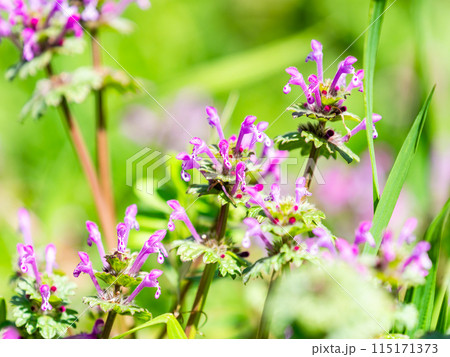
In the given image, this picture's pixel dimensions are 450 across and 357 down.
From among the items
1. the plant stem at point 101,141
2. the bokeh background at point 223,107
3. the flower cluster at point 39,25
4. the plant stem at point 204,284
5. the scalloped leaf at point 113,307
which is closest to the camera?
the scalloped leaf at point 113,307

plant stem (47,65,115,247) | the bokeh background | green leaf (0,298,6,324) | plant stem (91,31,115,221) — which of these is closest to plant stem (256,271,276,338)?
the bokeh background

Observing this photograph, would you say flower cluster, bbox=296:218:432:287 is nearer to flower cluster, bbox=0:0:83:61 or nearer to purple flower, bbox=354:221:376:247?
purple flower, bbox=354:221:376:247

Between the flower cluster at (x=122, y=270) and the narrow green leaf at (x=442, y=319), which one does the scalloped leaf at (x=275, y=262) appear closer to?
the flower cluster at (x=122, y=270)

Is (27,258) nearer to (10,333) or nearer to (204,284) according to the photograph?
(10,333)

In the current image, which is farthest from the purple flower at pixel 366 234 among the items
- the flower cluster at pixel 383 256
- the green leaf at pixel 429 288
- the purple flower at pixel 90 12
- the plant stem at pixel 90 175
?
the purple flower at pixel 90 12

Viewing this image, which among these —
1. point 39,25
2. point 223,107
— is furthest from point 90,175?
point 223,107

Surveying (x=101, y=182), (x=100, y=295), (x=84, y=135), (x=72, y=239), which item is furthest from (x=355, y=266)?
(x=84, y=135)
